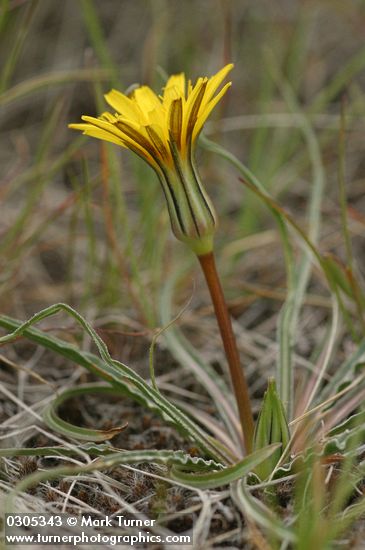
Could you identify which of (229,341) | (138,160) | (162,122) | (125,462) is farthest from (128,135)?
(138,160)

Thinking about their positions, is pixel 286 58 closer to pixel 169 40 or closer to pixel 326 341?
pixel 169 40

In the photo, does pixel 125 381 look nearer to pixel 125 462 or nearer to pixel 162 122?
pixel 125 462

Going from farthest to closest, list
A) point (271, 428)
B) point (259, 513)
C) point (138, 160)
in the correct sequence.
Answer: point (138, 160)
point (271, 428)
point (259, 513)

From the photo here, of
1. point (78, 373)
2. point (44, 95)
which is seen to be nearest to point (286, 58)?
point (44, 95)

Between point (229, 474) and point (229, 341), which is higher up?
point (229, 341)

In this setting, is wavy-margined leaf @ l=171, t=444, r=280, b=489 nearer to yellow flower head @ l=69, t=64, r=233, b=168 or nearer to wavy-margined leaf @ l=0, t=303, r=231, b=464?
wavy-margined leaf @ l=0, t=303, r=231, b=464
